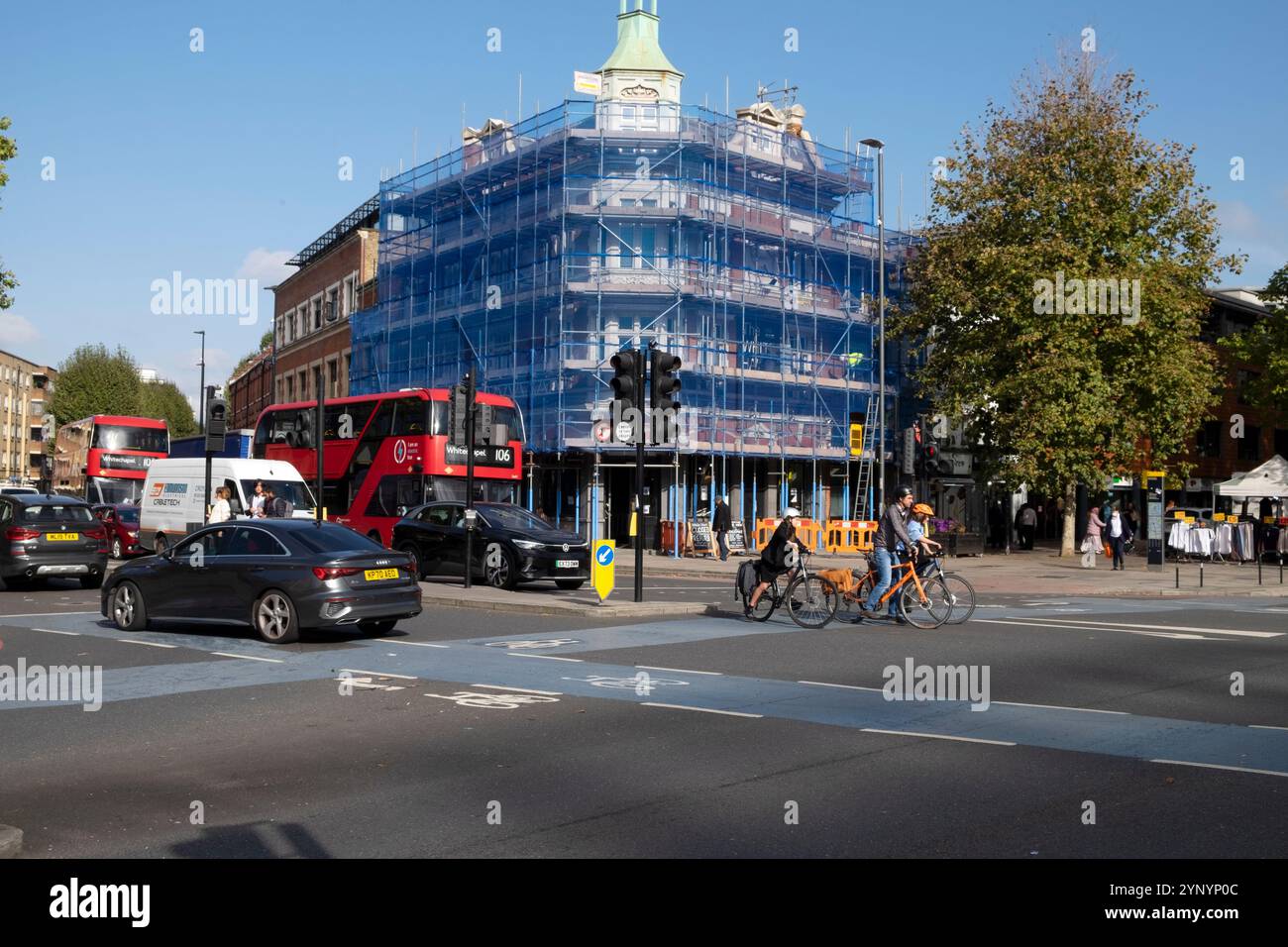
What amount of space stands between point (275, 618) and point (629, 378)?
6278mm

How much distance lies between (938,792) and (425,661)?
6881mm

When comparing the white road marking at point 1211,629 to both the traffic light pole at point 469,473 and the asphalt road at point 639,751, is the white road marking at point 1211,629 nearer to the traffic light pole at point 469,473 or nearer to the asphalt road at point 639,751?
the asphalt road at point 639,751

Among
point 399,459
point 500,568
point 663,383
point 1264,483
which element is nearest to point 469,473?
point 500,568

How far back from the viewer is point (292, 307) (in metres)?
66.1

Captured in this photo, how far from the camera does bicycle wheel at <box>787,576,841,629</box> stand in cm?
1677

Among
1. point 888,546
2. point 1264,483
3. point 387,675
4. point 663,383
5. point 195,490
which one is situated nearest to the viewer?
point 387,675

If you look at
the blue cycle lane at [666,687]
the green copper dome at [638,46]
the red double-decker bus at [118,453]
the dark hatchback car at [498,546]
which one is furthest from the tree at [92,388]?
the blue cycle lane at [666,687]

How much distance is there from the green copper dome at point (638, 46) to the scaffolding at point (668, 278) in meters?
4.15

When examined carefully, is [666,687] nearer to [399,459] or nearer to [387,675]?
[387,675]

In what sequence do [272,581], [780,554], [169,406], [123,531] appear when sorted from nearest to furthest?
[272,581] < [780,554] < [123,531] < [169,406]

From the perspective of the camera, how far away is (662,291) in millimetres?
39062

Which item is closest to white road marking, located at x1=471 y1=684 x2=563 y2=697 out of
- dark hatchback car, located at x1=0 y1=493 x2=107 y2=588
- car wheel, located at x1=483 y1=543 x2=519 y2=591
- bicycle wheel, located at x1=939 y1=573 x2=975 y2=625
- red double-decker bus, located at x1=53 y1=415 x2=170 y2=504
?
bicycle wheel, located at x1=939 y1=573 x2=975 y2=625
